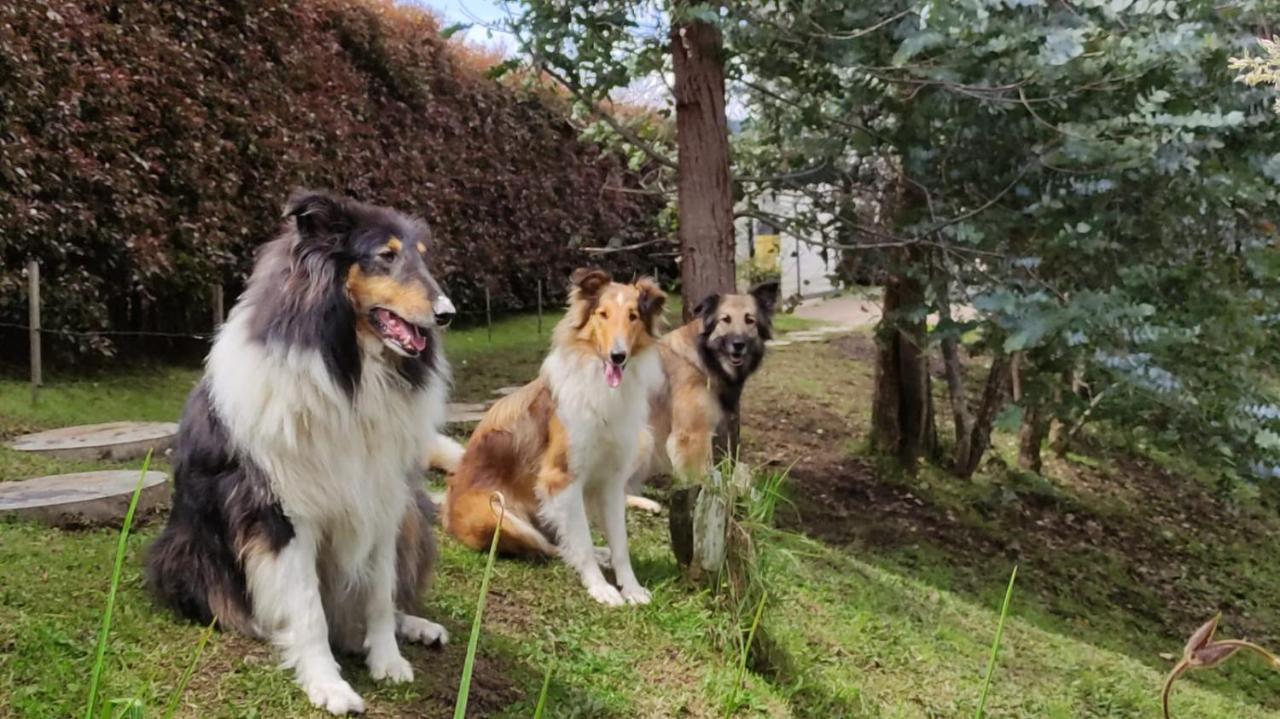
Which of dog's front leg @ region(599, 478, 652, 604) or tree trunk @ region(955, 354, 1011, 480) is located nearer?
dog's front leg @ region(599, 478, 652, 604)

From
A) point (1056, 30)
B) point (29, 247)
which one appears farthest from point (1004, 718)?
point (29, 247)

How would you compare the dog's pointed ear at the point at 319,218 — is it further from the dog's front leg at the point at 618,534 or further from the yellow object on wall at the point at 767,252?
the yellow object on wall at the point at 767,252

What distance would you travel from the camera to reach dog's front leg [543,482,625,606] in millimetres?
4020

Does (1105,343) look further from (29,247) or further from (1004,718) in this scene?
(29,247)

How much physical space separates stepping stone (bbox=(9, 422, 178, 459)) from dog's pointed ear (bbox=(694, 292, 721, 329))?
3.09m

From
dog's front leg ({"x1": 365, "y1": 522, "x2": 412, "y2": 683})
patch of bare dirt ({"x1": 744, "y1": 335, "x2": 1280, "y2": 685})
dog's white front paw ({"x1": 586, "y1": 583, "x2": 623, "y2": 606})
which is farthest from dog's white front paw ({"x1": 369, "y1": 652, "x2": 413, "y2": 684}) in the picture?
patch of bare dirt ({"x1": 744, "y1": 335, "x2": 1280, "y2": 685})

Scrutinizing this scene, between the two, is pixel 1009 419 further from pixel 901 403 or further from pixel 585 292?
pixel 901 403

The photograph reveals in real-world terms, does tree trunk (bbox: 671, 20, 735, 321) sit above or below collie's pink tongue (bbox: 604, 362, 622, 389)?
above

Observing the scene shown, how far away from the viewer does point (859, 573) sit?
17.1 feet

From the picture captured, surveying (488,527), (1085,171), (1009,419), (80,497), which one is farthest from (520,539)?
(1085,171)

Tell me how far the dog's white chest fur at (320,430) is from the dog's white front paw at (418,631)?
473 millimetres

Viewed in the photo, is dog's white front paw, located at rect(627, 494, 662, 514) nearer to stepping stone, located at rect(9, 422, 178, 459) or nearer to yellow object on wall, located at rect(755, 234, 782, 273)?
stepping stone, located at rect(9, 422, 178, 459)

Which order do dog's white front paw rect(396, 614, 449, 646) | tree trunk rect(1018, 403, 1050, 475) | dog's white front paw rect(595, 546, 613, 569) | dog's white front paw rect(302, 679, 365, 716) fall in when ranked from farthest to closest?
tree trunk rect(1018, 403, 1050, 475)
dog's white front paw rect(595, 546, 613, 569)
dog's white front paw rect(396, 614, 449, 646)
dog's white front paw rect(302, 679, 365, 716)

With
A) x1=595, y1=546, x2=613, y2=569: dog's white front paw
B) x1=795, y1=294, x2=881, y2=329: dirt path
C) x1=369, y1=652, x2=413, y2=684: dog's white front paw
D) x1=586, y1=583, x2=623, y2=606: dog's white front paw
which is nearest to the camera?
x1=369, y1=652, x2=413, y2=684: dog's white front paw
